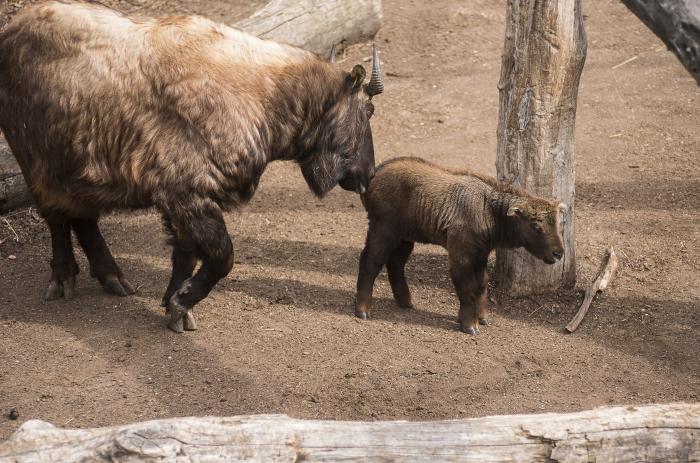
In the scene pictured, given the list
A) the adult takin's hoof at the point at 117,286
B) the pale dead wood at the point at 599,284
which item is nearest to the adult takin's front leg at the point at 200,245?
the adult takin's hoof at the point at 117,286

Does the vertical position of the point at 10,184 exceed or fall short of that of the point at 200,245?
it falls short

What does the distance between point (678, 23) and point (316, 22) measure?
26.5ft

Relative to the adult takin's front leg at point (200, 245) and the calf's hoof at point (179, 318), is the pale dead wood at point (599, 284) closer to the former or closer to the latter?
the adult takin's front leg at point (200, 245)

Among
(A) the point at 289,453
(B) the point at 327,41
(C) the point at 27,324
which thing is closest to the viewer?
(A) the point at 289,453

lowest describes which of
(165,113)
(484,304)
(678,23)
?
(484,304)

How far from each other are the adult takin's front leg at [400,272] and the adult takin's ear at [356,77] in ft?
3.84

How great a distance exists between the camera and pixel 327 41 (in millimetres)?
10914

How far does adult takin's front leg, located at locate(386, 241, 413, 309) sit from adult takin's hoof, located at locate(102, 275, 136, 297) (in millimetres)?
1914

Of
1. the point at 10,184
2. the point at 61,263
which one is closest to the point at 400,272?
the point at 61,263

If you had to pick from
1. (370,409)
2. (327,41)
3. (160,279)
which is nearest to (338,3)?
(327,41)

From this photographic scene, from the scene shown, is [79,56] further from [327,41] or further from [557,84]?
[327,41]

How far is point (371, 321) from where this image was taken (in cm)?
677

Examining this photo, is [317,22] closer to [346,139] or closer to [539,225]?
[346,139]

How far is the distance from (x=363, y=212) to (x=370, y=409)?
3208 mm
